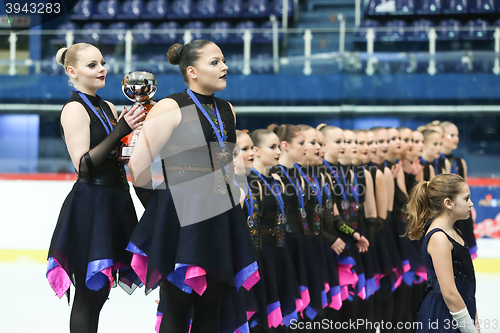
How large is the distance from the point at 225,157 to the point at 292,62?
16.1 ft

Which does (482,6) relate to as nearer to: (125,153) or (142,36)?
(142,36)

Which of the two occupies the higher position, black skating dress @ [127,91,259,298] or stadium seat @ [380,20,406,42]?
stadium seat @ [380,20,406,42]

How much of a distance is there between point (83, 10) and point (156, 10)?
1389 millimetres

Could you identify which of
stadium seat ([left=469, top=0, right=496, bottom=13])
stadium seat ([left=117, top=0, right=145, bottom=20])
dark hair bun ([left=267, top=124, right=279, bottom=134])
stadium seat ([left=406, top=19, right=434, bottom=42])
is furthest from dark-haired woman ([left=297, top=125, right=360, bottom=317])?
stadium seat ([left=117, top=0, right=145, bottom=20])

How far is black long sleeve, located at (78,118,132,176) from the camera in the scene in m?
2.26

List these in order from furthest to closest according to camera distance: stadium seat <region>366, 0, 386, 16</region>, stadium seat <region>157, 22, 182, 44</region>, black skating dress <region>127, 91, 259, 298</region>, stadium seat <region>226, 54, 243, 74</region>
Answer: stadium seat <region>366, 0, 386, 16</region> < stadium seat <region>157, 22, 182, 44</region> < stadium seat <region>226, 54, 243, 74</region> < black skating dress <region>127, 91, 259, 298</region>

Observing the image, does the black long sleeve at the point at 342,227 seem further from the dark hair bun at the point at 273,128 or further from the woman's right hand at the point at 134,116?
the woman's right hand at the point at 134,116

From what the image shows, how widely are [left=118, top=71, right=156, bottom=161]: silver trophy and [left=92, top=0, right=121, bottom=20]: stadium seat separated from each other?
9.28 metres

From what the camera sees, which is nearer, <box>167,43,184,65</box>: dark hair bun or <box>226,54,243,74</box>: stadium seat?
<box>167,43,184,65</box>: dark hair bun

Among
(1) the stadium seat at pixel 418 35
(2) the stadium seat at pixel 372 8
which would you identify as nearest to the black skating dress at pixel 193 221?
(1) the stadium seat at pixel 418 35

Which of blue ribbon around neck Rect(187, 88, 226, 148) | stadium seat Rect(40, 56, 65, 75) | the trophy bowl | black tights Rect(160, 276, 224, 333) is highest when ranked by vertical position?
stadium seat Rect(40, 56, 65, 75)

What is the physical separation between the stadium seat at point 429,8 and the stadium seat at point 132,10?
5190mm

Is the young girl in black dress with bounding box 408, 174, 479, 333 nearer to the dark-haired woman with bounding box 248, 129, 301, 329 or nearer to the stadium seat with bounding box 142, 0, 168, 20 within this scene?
the dark-haired woman with bounding box 248, 129, 301, 329

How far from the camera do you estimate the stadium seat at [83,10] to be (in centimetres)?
1104
